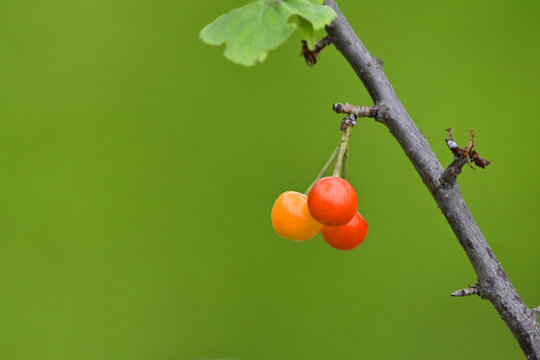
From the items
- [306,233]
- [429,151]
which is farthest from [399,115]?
[306,233]

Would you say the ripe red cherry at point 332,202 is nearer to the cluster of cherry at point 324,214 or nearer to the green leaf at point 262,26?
the cluster of cherry at point 324,214

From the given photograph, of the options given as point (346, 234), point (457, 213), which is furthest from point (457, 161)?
point (346, 234)

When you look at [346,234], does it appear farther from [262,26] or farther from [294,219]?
[262,26]

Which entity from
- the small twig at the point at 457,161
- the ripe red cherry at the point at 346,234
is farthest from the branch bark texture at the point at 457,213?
the ripe red cherry at the point at 346,234

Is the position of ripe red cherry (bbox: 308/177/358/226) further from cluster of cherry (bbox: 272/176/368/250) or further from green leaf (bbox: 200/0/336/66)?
green leaf (bbox: 200/0/336/66)

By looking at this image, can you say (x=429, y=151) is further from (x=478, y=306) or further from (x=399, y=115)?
(x=478, y=306)

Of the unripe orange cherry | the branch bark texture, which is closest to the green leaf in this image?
the branch bark texture
